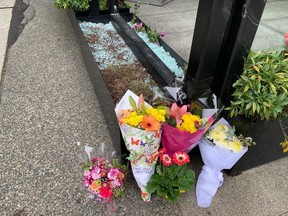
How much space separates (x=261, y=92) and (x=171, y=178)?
0.85 meters

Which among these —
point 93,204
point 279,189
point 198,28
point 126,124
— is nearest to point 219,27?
point 198,28

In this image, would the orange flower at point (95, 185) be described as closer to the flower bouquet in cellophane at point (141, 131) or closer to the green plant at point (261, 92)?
the flower bouquet in cellophane at point (141, 131)

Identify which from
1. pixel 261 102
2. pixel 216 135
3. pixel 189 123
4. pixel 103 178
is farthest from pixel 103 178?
pixel 261 102

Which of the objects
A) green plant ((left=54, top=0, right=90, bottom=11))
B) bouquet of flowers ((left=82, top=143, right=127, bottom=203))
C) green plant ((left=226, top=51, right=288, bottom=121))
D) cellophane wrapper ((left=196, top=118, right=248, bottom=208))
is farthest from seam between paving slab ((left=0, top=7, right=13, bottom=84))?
green plant ((left=226, top=51, right=288, bottom=121))

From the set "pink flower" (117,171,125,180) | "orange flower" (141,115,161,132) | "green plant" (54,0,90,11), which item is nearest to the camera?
"orange flower" (141,115,161,132)

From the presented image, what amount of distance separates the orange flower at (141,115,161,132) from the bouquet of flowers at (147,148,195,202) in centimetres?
24

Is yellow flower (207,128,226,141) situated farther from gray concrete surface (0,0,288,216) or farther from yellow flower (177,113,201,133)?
gray concrete surface (0,0,288,216)

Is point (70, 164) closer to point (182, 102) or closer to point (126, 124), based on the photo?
point (126, 124)

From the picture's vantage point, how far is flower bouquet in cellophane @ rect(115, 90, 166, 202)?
154 centimetres

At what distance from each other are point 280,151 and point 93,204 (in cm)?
156

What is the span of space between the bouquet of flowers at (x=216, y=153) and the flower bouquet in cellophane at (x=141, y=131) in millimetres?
380

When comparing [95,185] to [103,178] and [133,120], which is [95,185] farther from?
[133,120]

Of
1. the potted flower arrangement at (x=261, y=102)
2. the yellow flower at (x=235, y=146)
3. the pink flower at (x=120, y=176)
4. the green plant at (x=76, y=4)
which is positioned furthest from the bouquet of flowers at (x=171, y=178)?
the green plant at (x=76, y=4)

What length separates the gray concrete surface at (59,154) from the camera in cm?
190
